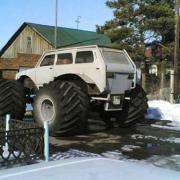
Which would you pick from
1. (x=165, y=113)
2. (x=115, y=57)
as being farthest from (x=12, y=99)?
(x=165, y=113)

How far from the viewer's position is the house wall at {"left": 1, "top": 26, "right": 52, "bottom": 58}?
55250 millimetres

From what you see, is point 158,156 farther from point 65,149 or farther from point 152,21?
point 152,21

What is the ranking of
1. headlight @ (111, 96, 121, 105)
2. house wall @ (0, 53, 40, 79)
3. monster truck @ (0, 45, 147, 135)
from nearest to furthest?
1. monster truck @ (0, 45, 147, 135)
2. headlight @ (111, 96, 121, 105)
3. house wall @ (0, 53, 40, 79)

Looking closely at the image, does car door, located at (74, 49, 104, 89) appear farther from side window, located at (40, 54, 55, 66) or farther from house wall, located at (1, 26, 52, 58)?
house wall, located at (1, 26, 52, 58)

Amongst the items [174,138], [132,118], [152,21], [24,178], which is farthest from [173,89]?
[24,178]

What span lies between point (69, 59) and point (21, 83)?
2088mm

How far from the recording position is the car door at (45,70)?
14.3 meters

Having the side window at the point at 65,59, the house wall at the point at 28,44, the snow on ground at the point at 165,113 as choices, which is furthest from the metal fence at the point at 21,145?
the house wall at the point at 28,44

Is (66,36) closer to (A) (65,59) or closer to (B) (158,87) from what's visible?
(B) (158,87)

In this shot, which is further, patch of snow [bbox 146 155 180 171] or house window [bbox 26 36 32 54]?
house window [bbox 26 36 32 54]

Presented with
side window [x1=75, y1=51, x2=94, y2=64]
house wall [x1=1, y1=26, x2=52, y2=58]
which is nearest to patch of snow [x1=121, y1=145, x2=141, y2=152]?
side window [x1=75, y1=51, x2=94, y2=64]

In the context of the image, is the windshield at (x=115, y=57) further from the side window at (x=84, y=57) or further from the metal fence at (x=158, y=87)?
the metal fence at (x=158, y=87)

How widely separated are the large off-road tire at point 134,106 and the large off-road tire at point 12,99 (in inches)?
117

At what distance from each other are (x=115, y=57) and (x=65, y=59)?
1.47 m
